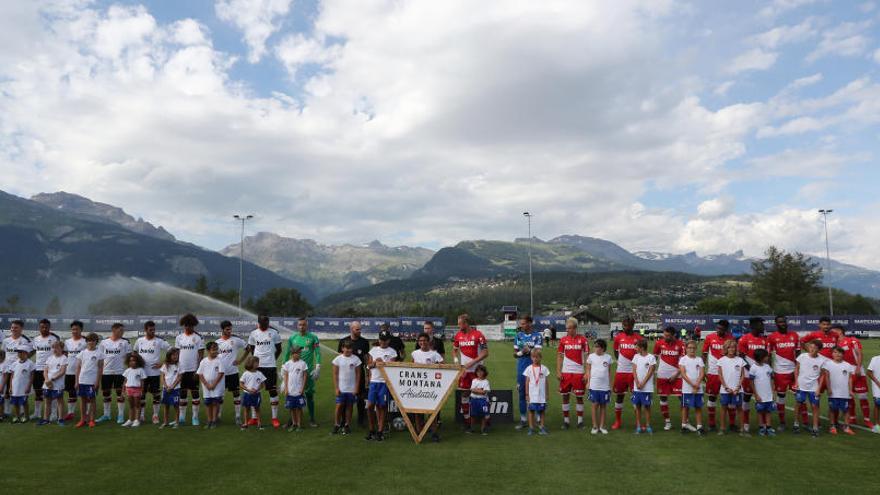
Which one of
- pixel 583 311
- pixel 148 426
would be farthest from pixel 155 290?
pixel 148 426

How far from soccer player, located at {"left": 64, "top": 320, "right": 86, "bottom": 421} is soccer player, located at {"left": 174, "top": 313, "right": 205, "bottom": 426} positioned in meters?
2.28

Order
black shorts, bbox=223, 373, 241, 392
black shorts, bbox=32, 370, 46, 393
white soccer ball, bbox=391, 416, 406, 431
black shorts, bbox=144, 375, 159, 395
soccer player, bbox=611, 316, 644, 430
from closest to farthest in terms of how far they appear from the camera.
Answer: white soccer ball, bbox=391, 416, 406, 431 < soccer player, bbox=611, 316, 644, 430 < black shorts, bbox=223, 373, 241, 392 < black shorts, bbox=144, 375, 159, 395 < black shorts, bbox=32, 370, 46, 393

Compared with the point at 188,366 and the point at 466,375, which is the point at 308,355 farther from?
the point at 466,375

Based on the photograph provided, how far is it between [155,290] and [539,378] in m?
147

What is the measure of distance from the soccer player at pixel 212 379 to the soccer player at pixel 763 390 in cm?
1071

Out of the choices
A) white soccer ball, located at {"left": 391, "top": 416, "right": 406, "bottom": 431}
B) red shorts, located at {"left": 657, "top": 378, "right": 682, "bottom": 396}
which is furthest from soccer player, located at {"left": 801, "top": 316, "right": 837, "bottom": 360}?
white soccer ball, located at {"left": 391, "top": 416, "right": 406, "bottom": 431}

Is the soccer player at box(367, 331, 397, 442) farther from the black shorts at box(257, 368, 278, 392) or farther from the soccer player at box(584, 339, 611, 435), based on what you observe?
the soccer player at box(584, 339, 611, 435)

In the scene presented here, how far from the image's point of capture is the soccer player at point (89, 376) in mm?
11781

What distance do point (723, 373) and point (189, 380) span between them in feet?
35.7

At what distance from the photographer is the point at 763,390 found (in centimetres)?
1101

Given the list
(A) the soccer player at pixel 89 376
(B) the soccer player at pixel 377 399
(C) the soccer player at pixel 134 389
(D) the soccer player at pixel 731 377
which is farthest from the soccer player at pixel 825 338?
(A) the soccer player at pixel 89 376

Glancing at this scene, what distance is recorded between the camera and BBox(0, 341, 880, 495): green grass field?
761 cm

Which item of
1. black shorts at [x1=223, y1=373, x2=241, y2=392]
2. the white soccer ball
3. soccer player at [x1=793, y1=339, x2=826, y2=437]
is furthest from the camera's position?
black shorts at [x1=223, y1=373, x2=241, y2=392]

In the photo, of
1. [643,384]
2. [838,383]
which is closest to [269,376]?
[643,384]
